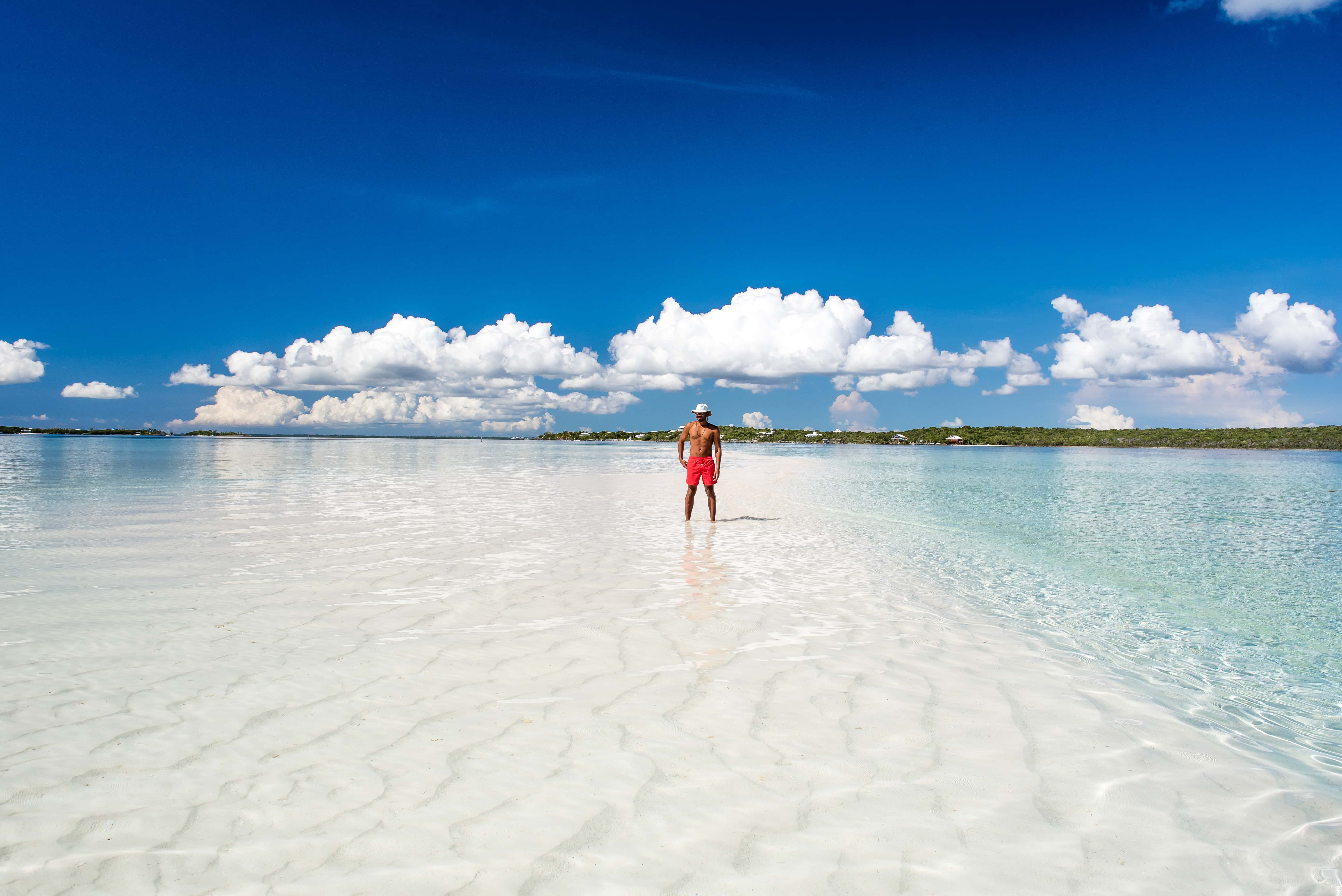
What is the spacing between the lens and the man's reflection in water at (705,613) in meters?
A: 6.14

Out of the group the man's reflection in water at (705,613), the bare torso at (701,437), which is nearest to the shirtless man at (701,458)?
the bare torso at (701,437)

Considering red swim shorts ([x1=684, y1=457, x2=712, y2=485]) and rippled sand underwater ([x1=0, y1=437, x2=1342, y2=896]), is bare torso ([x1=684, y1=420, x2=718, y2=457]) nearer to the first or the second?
red swim shorts ([x1=684, y1=457, x2=712, y2=485])

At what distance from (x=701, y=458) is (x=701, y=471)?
12.5 inches

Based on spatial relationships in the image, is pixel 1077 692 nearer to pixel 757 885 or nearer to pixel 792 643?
pixel 792 643

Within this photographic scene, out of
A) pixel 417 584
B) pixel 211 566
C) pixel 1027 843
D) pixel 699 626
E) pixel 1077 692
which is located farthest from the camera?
pixel 211 566

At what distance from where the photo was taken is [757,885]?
307 centimetres

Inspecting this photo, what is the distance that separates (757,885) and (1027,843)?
4.75 ft

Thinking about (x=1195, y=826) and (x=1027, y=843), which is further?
(x=1195, y=826)

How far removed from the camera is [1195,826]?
12.1 ft

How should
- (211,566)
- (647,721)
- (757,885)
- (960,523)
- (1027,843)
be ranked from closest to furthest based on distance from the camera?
1. (757,885)
2. (1027,843)
3. (647,721)
4. (211,566)
5. (960,523)

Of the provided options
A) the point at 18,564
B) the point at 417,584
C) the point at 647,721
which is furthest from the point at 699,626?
the point at 18,564

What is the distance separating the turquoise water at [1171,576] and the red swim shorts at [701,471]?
3.61 m

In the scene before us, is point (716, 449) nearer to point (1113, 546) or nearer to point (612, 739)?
point (1113, 546)

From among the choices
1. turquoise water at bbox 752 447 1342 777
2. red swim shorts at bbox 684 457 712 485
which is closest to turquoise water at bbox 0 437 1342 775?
turquoise water at bbox 752 447 1342 777
